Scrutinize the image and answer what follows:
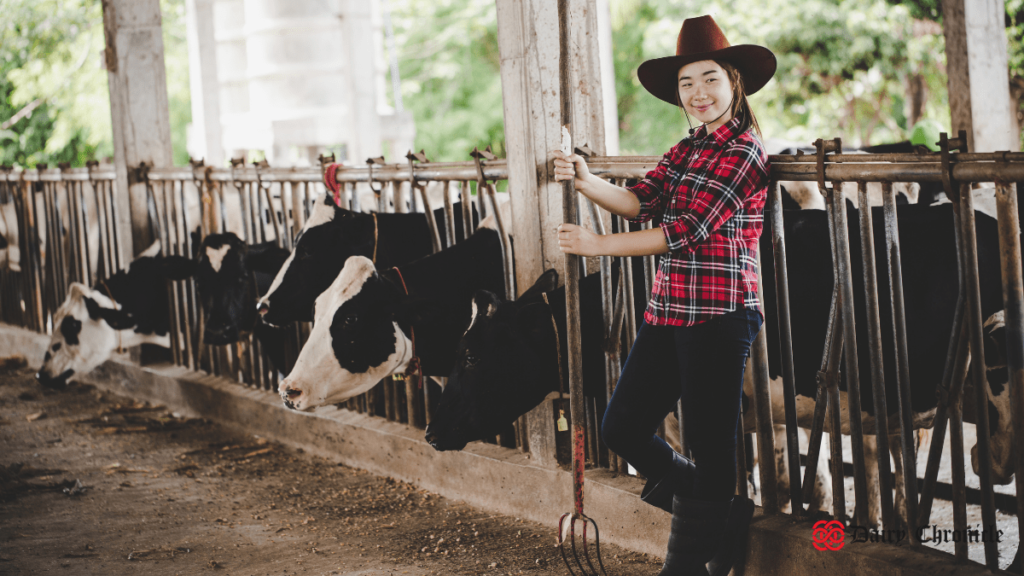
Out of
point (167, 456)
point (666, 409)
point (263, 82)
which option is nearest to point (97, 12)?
point (263, 82)

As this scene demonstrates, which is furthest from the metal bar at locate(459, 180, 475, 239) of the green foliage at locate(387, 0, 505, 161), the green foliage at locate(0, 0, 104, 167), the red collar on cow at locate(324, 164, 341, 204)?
the green foliage at locate(387, 0, 505, 161)

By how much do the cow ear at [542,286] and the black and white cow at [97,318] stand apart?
3.66 meters

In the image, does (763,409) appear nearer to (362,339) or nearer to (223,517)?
(362,339)

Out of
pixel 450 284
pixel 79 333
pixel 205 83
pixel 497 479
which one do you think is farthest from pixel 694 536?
pixel 205 83

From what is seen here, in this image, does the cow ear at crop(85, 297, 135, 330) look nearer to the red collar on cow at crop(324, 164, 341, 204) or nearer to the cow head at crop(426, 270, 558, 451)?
the red collar on cow at crop(324, 164, 341, 204)

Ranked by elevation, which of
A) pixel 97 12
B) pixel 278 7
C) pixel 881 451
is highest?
pixel 97 12

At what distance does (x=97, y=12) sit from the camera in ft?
66.0

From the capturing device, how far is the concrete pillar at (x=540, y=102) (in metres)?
4.11

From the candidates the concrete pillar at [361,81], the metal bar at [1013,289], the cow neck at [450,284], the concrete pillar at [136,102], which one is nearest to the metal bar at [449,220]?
the cow neck at [450,284]

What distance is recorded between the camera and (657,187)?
10.5 ft

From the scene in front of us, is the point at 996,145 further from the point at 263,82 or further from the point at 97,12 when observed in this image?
the point at 97,12

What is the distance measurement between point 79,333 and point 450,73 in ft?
56.1

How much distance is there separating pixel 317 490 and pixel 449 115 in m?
18.8

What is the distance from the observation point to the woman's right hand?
10.7 feet
